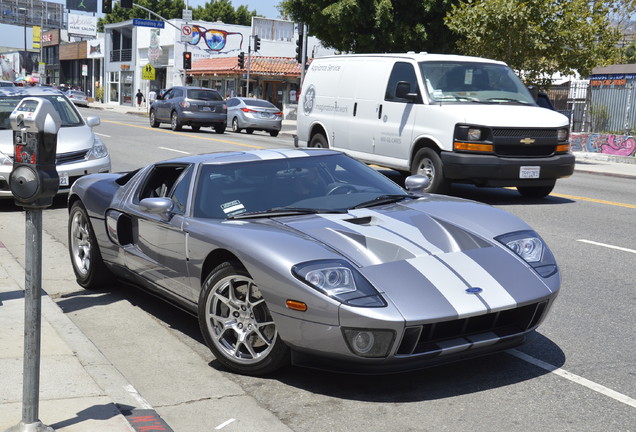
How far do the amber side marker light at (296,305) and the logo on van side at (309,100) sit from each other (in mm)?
10697

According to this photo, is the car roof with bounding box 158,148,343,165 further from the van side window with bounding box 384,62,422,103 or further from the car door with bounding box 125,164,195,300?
the van side window with bounding box 384,62,422,103

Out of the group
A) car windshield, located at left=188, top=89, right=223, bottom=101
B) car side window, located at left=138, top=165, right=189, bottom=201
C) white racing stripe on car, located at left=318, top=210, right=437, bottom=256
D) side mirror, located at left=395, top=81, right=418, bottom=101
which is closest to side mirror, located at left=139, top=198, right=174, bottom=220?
car side window, located at left=138, top=165, right=189, bottom=201

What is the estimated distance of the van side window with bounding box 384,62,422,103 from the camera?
12.4 meters

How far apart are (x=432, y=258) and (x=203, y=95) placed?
26.1 metres

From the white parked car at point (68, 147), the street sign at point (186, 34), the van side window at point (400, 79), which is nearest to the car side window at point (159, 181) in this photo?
the white parked car at point (68, 147)

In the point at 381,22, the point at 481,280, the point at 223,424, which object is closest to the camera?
the point at 223,424

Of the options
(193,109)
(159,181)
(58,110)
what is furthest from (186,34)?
(159,181)

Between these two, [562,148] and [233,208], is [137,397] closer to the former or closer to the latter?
[233,208]

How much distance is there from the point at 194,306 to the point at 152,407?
100 centimetres

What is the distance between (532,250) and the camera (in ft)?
16.1

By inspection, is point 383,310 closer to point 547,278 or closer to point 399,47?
Answer: point 547,278

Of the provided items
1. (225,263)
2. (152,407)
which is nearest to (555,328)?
(225,263)

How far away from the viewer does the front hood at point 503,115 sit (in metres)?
11.3

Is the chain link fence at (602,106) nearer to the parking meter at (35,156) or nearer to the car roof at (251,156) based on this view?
the car roof at (251,156)
